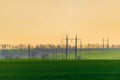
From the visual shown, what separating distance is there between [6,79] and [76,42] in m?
63.0

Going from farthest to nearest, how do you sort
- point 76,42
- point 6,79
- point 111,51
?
point 111,51, point 76,42, point 6,79

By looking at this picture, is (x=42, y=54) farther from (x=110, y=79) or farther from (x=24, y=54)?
(x=110, y=79)

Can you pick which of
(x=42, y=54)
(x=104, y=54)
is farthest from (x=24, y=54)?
(x=104, y=54)

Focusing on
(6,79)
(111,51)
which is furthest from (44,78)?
(111,51)

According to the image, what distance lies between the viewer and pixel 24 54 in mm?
107250

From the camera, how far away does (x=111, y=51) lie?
10906 centimetres

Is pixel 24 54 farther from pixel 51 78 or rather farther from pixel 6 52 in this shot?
pixel 51 78

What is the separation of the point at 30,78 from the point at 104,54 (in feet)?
272

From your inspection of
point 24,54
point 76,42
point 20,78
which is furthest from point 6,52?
point 20,78

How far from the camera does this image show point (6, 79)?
23172 millimetres

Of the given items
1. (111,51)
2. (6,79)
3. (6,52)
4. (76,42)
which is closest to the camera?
(6,79)

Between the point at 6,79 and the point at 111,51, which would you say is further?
the point at 111,51

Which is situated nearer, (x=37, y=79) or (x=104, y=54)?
(x=37, y=79)

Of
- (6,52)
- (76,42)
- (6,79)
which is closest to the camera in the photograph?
(6,79)
